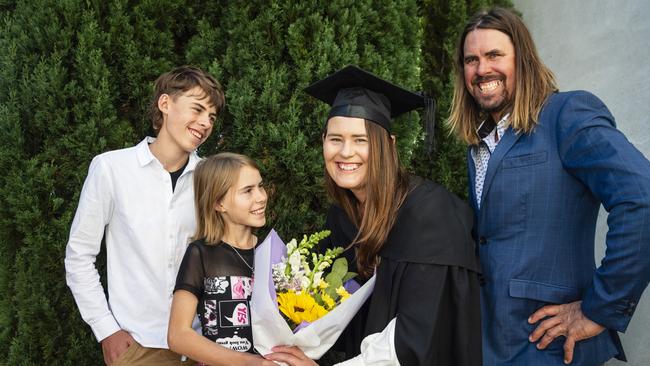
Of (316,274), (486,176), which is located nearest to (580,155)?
(486,176)

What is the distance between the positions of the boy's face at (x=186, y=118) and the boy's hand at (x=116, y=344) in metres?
1.07

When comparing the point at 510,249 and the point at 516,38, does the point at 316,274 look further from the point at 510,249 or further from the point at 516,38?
the point at 516,38

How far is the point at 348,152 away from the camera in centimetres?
252

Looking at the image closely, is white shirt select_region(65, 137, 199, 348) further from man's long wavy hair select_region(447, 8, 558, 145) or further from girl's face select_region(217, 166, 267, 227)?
man's long wavy hair select_region(447, 8, 558, 145)

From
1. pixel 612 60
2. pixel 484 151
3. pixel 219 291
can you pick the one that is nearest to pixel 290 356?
pixel 219 291

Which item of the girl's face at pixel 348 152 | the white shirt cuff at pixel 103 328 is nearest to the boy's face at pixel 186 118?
the girl's face at pixel 348 152

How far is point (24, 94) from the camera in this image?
11.6 feet

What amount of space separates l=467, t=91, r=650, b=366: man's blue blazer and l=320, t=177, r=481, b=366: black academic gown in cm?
20

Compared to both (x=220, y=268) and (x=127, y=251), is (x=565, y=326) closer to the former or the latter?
(x=220, y=268)

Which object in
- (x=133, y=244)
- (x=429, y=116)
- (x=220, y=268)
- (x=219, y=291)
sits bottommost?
(x=219, y=291)

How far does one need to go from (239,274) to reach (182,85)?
1.18 metres

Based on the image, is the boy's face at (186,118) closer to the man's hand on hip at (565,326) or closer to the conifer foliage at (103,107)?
the conifer foliage at (103,107)

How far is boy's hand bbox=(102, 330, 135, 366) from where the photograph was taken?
2.92 m

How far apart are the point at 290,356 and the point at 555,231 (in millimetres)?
1282
